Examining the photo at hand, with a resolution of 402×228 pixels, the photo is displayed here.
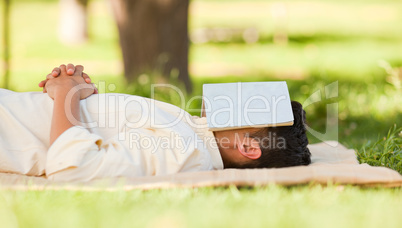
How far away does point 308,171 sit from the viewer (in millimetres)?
2660

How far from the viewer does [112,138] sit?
9.30 ft

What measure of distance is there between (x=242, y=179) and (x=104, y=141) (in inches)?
32.3

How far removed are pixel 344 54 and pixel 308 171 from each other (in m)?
9.49

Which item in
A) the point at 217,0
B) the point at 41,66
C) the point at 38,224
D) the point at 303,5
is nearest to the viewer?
the point at 38,224

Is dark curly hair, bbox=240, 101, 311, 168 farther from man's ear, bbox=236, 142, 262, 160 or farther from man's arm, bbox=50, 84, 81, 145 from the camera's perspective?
man's arm, bbox=50, 84, 81, 145

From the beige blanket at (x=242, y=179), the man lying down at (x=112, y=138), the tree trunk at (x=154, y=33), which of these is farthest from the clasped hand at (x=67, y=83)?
the tree trunk at (x=154, y=33)

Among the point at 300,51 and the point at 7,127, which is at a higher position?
the point at 300,51

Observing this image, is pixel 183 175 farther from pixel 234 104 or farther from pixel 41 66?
pixel 41 66

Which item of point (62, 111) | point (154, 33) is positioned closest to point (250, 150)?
point (62, 111)

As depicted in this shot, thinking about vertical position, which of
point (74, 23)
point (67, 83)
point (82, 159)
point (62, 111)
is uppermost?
point (74, 23)

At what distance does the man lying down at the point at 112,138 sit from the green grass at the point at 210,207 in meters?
0.25

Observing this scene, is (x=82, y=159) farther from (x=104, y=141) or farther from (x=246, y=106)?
(x=246, y=106)

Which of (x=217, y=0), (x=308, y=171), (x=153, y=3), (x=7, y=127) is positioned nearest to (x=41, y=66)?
(x=153, y=3)

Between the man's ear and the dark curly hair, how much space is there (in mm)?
25
